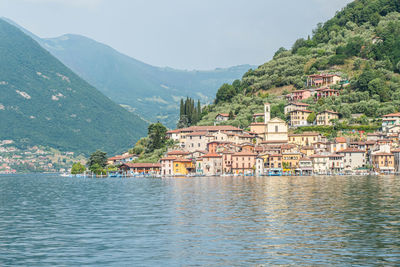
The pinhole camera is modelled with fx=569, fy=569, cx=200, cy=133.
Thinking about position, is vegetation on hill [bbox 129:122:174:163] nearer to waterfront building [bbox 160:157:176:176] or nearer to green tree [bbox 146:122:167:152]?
green tree [bbox 146:122:167:152]

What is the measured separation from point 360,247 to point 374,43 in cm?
16926

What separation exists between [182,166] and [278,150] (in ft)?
81.5

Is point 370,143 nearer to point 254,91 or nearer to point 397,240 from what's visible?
point 254,91

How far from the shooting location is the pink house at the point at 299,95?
555ft

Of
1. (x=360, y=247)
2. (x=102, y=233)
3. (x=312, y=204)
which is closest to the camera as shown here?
(x=360, y=247)

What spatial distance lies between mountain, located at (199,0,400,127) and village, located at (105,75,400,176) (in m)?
6.28

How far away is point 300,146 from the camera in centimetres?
14400

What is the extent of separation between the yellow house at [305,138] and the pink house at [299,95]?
25.0 m

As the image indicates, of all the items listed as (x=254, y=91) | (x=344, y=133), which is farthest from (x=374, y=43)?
(x=344, y=133)

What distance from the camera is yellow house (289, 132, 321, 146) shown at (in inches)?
5674

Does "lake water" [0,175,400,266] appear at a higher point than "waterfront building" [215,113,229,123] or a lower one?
lower

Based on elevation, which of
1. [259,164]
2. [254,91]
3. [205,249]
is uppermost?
[254,91]

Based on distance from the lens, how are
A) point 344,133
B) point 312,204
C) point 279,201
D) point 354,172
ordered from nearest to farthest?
point 312,204, point 279,201, point 354,172, point 344,133

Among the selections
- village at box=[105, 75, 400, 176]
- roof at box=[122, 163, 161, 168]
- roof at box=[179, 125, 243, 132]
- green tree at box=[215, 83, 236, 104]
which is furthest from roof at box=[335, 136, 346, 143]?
green tree at box=[215, 83, 236, 104]
